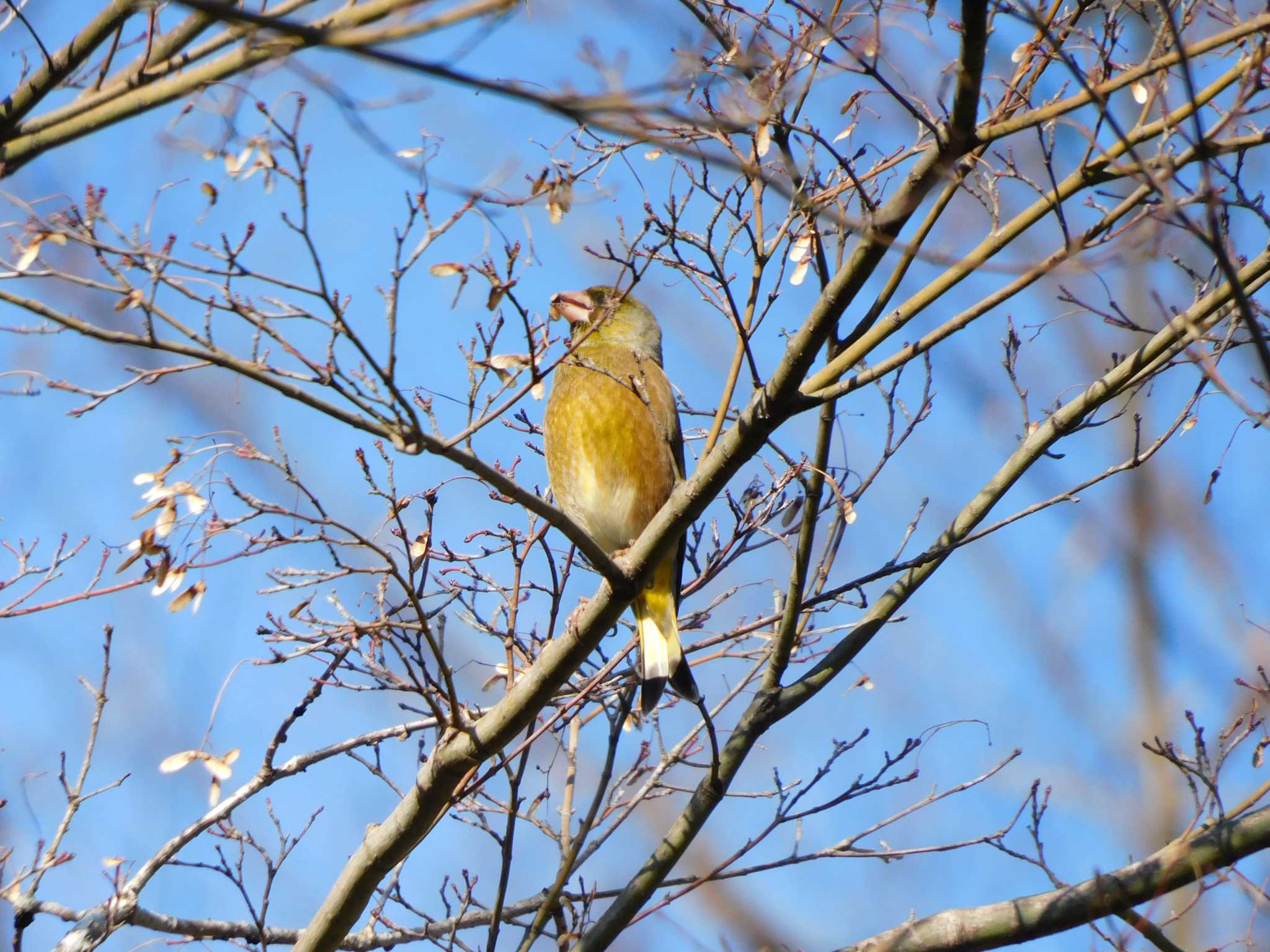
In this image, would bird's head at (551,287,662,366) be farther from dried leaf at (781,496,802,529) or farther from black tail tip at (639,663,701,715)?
black tail tip at (639,663,701,715)

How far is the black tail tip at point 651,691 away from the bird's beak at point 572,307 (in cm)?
128

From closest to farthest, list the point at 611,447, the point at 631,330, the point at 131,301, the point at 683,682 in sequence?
the point at 131,301, the point at 683,682, the point at 611,447, the point at 631,330

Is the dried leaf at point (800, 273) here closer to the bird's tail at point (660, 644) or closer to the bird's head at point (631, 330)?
the bird's tail at point (660, 644)

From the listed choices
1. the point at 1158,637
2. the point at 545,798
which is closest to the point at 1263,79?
the point at 545,798

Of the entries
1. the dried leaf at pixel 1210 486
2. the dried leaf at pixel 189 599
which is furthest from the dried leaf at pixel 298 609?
the dried leaf at pixel 1210 486

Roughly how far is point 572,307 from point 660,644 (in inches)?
52.5

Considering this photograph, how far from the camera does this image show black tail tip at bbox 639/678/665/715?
4.03m

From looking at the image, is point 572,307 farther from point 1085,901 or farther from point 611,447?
point 1085,901

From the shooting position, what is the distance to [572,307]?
340 centimetres

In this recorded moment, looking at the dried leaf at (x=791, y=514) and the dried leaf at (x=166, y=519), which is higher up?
the dried leaf at (x=791, y=514)

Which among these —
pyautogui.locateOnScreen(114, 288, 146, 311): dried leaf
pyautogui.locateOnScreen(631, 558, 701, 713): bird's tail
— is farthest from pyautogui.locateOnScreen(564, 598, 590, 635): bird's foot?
pyautogui.locateOnScreen(114, 288, 146, 311): dried leaf

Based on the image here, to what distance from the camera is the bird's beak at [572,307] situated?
3355 millimetres

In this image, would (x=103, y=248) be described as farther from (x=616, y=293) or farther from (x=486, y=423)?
(x=616, y=293)

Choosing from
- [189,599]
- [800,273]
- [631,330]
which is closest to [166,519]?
[189,599]
